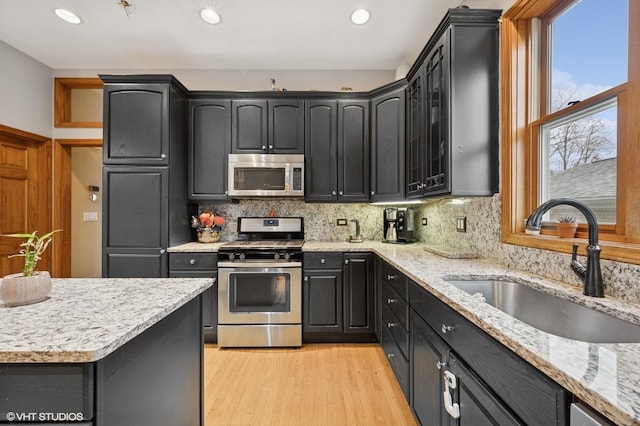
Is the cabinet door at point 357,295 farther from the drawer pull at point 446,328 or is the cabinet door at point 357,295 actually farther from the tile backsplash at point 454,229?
the drawer pull at point 446,328

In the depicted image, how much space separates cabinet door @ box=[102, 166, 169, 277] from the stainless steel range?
0.61 metres

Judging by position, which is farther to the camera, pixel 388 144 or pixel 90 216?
pixel 90 216

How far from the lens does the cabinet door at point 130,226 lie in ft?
8.87

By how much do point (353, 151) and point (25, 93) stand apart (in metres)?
3.50

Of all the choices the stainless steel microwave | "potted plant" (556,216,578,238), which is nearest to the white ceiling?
the stainless steel microwave

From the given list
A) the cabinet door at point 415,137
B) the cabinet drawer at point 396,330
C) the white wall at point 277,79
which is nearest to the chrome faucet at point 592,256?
the cabinet drawer at point 396,330

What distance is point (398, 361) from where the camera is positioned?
194 cm

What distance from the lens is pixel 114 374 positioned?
79 cm

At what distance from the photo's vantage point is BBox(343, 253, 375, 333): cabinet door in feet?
8.98

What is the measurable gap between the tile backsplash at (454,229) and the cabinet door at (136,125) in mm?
827

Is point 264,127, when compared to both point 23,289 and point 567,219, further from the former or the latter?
point 567,219

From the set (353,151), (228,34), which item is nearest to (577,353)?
(353,151)

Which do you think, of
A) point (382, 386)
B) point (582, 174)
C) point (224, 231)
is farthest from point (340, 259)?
point (582, 174)

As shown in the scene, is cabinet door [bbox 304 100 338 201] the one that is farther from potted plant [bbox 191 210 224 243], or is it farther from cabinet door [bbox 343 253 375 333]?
potted plant [bbox 191 210 224 243]
